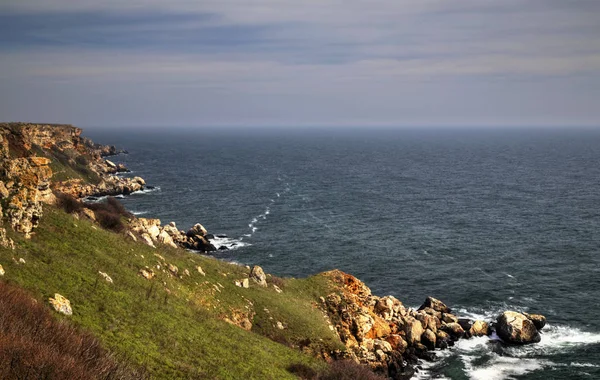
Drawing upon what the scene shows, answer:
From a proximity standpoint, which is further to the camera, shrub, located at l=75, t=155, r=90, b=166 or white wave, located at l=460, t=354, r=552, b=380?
shrub, located at l=75, t=155, r=90, b=166

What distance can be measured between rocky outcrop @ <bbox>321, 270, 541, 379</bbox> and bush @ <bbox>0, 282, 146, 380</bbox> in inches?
1332

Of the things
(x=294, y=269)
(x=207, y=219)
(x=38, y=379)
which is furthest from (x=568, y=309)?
(x=207, y=219)

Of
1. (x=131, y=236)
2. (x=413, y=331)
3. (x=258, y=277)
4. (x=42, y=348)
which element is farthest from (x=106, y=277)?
(x=413, y=331)

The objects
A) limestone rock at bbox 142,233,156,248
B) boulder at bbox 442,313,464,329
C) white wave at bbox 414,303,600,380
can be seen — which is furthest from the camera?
boulder at bbox 442,313,464,329

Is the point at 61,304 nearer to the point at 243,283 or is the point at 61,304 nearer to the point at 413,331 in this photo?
the point at 243,283

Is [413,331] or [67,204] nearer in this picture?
[67,204]

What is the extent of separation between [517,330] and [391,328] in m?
16.3

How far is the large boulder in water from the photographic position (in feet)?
192

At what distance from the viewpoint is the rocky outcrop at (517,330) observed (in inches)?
2302

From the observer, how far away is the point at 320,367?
39.6m

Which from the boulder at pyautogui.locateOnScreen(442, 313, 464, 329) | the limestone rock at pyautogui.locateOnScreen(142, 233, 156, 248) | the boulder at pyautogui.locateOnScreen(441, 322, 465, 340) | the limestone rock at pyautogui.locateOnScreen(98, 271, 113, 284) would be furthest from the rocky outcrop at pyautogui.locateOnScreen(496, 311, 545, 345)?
the limestone rock at pyautogui.locateOnScreen(98, 271, 113, 284)

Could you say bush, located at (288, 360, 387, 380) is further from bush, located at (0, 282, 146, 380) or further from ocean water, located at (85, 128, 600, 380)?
bush, located at (0, 282, 146, 380)

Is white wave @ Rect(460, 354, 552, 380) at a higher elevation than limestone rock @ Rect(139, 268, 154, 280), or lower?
lower

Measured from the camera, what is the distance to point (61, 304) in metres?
27.0
